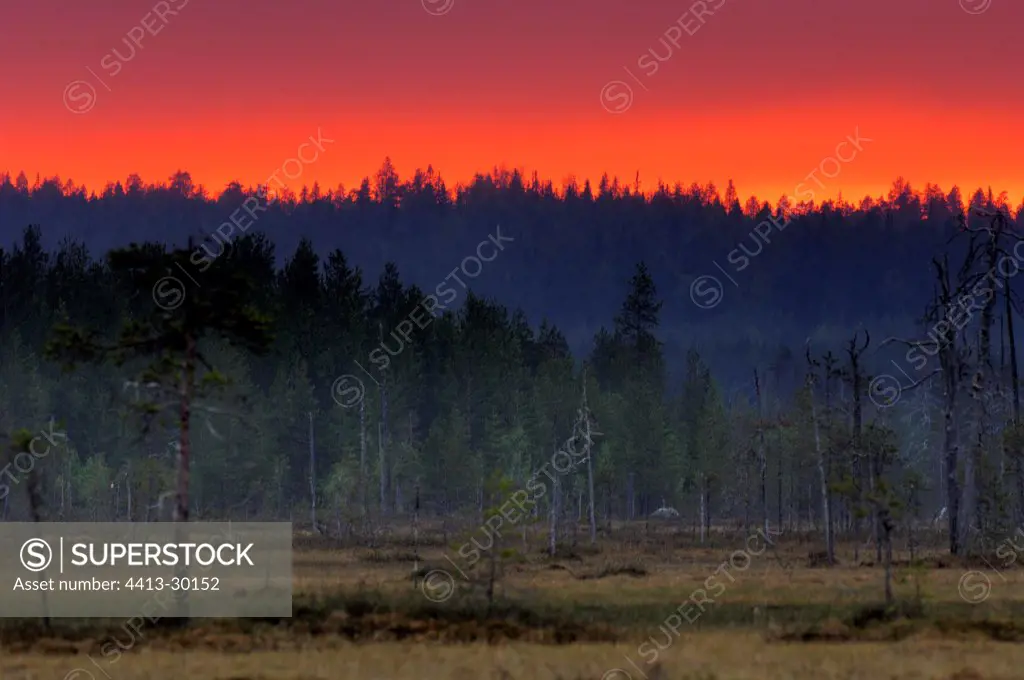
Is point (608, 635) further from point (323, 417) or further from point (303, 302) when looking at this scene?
point (303, 302)

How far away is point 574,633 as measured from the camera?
3816 centimetres

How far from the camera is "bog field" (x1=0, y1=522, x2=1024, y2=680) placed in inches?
1266
